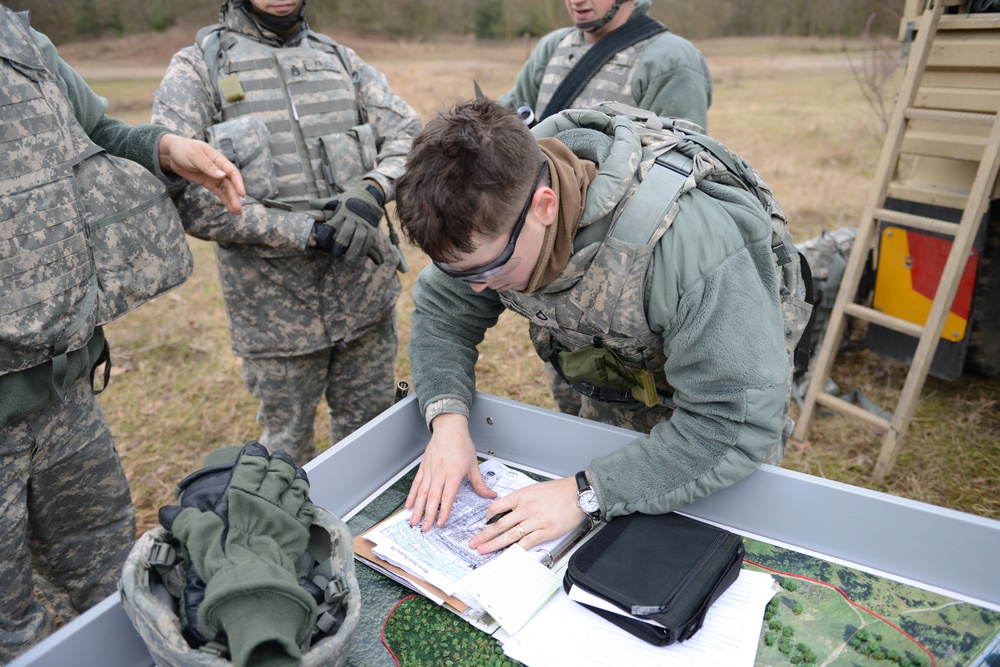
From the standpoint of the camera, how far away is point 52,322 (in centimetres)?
163

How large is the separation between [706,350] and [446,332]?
0.70 meters

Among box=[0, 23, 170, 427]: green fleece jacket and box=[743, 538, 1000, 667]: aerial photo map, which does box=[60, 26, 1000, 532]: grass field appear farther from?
box=[743, 538, 1000, 667]: aerial photo map

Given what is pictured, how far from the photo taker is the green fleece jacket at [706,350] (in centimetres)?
129

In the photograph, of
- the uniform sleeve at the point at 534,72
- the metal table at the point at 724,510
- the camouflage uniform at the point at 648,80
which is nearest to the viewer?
the metal table at the point at 724,510

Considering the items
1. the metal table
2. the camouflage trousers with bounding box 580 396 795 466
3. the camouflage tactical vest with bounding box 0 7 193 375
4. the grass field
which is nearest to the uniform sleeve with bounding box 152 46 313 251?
the camouflage tactical vest with bounding box 0 7 193 375

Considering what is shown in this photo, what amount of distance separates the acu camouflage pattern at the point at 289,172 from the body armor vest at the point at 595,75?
667 millimetres

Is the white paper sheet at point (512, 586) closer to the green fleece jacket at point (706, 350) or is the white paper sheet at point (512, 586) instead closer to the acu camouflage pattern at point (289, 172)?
the green fleece jacket at point (706, 350)

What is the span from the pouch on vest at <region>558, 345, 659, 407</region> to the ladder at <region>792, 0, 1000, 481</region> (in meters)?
2.01

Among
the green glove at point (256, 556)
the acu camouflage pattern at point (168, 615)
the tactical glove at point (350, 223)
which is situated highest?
the tactical glove at point (350, 223)

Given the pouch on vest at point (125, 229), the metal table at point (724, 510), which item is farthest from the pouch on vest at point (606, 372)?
the pouch on vest at point (125, 229)

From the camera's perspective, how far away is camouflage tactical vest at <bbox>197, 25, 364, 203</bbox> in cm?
232

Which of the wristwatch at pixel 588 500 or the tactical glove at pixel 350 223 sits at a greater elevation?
the tactical glove at pixel 350 223

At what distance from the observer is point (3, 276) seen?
1.54 metres

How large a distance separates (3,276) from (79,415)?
1.44ft
